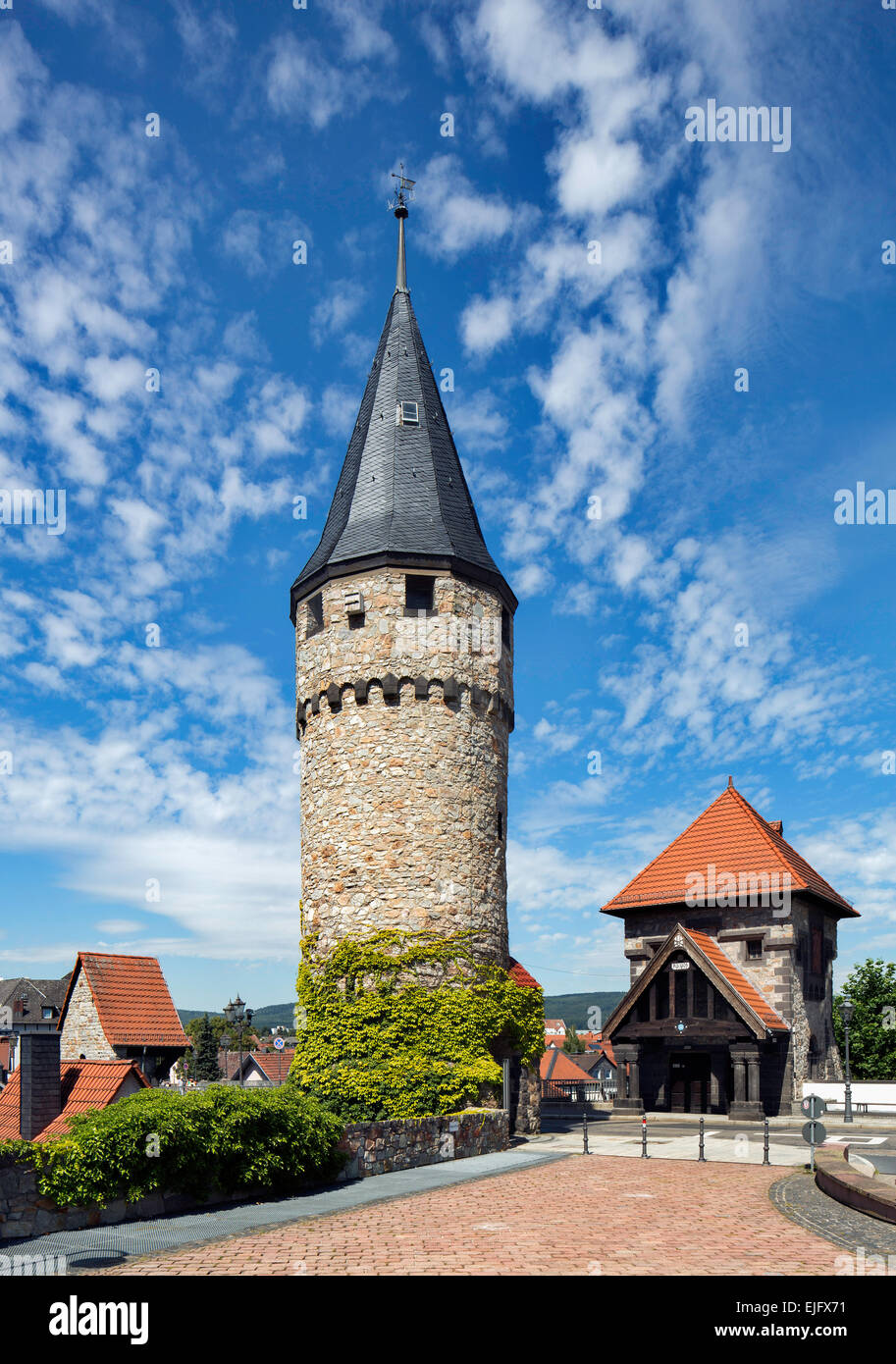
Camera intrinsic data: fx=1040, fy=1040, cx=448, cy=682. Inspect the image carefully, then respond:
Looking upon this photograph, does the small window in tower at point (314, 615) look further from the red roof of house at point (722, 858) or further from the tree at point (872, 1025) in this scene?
the tree at point (872, 1025)

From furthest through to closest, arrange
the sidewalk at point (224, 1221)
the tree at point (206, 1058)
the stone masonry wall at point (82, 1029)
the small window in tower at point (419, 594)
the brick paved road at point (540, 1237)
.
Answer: the tree at point (206, 1058), the stone masonry wall at point (82, 1029), the small window in tower at point (419, 594), the sidewalk at point (224, 1221), the brick paved road at point (540, 1237)

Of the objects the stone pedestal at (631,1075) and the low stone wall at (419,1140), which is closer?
the low stone wall at (419,1140)

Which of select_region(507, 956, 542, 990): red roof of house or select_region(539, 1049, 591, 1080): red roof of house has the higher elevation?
select_region(507, 956, 542, 990): red roof of house

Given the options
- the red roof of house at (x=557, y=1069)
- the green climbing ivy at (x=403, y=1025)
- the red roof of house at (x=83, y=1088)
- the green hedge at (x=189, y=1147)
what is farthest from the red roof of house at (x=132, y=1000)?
the red roof of house at (x=557, y=1069)

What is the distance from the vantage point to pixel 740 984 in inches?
1084

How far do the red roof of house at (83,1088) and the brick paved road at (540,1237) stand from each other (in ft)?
17.9

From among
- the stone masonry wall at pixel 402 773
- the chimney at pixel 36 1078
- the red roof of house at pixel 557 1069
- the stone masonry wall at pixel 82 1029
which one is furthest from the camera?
the red roof of house at pixel 557 1069

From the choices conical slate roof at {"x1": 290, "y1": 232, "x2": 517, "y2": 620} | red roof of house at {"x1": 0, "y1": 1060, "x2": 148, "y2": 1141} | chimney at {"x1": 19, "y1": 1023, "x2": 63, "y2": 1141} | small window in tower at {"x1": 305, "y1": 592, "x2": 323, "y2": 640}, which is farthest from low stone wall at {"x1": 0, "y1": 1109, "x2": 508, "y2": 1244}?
conical slate roof at {"x1": 290, "y1": 232, "x2": 517, "y2": 620}

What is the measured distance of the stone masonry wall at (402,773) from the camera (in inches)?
866

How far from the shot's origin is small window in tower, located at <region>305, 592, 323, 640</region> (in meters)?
24.8

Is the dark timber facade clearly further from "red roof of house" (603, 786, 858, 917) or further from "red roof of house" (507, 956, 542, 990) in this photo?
"red roof of house" (507, 956, 542, 990)

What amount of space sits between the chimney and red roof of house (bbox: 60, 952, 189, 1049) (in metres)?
10.9

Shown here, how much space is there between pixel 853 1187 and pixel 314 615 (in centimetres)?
1684

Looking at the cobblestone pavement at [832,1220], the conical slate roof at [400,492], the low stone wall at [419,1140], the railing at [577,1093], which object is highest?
the conical slate roof at [400,492]
